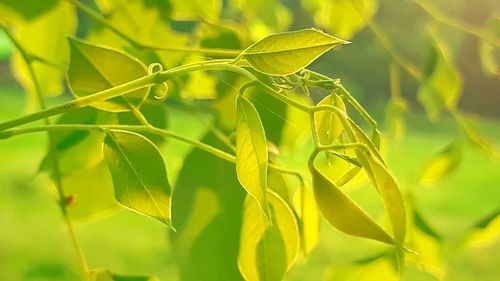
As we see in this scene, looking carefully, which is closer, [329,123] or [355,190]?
[329,123]

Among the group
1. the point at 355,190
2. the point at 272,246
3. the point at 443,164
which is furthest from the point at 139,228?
the point at 272,246

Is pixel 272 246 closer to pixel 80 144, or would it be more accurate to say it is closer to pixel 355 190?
pixel 80 144

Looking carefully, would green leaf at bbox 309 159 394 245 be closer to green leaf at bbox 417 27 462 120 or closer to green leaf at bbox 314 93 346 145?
green leaf at bbox 314 93 346 145

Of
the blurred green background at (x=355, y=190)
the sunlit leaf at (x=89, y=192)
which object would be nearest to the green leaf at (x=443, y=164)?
the sunlit leaf at (x=89, y=192)

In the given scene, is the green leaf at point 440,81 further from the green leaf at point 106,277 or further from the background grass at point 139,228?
the background grass at point 139,228

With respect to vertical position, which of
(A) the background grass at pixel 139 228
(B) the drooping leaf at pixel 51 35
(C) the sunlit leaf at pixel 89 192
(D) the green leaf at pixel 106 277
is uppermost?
(B) the drooping leaf at pixel 51 35

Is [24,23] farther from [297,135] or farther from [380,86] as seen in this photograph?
[380,86]

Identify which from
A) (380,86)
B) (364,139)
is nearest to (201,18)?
(364,139)
